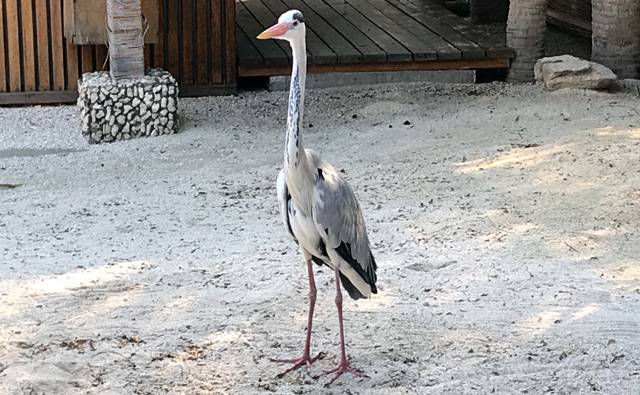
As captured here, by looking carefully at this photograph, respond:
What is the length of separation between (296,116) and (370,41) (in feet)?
19.3

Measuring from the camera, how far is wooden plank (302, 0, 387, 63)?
9.82m

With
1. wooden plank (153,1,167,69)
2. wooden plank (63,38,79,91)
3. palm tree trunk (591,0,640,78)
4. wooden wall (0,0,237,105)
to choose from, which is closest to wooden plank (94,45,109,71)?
wooden wall (0,0,237,105)

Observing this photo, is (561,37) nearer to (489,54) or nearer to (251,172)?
(489,54)

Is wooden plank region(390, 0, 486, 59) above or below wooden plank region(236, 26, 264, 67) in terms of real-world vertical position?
above

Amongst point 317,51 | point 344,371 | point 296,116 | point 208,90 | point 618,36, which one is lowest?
point 344,371

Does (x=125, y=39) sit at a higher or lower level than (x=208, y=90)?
higher

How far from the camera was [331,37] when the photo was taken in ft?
34.3

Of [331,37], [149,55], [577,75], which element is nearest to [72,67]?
[149,55]

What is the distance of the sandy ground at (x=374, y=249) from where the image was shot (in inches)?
189

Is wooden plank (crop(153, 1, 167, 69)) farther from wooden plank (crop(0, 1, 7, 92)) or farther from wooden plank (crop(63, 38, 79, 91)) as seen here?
wooden plank (crop(0, 1, 7, 92))

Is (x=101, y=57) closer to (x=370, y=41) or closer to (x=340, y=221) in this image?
(x=370, y=41)

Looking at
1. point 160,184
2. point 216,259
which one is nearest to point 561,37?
point 160,184

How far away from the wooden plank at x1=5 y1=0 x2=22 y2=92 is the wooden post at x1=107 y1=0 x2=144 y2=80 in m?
1.01

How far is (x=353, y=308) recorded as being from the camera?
5434 mm
